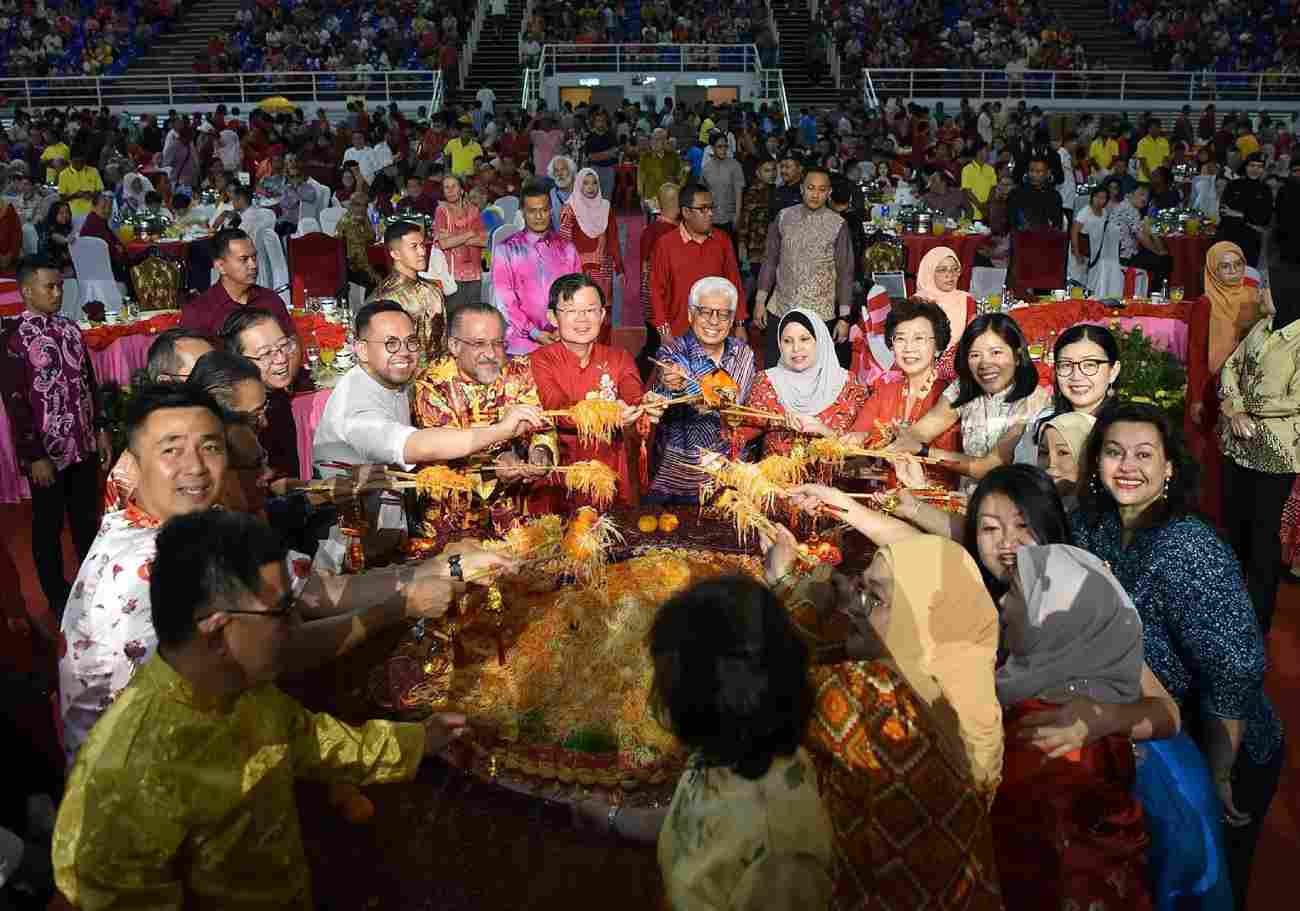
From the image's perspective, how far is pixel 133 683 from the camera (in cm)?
187

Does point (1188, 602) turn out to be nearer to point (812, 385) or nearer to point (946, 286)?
point (812, 385)

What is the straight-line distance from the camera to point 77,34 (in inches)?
866

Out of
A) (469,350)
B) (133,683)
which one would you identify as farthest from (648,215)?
(133,683)

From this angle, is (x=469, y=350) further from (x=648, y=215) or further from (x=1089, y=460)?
(x=648, y=215)

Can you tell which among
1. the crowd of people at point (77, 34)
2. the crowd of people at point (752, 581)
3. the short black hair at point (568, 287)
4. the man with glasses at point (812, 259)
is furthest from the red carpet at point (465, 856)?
the crowd of people at point (77, 34)

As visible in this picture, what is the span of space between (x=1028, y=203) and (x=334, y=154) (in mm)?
10061

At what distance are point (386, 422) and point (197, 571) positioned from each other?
175 cm

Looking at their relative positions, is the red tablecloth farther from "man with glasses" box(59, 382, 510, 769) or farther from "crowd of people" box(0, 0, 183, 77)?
"crowd of people" box(0, 0, 183, 77)

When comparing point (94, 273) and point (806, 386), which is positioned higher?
point (94, 273)

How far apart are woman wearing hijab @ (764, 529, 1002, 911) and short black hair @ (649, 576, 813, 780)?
19cm

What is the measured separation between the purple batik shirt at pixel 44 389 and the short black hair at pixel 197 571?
9.68 feet

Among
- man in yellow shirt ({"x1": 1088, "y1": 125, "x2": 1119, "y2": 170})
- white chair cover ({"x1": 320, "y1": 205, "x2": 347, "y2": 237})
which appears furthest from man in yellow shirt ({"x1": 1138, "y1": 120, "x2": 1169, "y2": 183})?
white chair cover ({"x1": 320, "y1": 205, "x2": 347, "y2": 237})

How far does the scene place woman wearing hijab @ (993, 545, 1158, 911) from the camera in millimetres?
2041

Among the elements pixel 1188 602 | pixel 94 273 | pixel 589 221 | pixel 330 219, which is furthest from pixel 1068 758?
pixel 330 219
